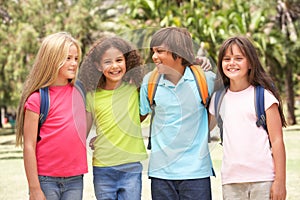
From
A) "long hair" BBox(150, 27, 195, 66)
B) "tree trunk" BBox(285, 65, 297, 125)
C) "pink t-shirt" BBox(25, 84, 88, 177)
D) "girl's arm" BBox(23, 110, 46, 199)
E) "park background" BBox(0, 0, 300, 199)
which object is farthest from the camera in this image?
"tree trunk" BBox(285, 65, 297, 125)

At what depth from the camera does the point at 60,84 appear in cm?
388

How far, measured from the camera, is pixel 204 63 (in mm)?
3928

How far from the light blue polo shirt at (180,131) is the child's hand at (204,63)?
0.04 m

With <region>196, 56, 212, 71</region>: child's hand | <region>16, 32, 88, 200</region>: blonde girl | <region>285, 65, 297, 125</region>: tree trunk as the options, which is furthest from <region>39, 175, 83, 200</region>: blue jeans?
<region>285, 65, 297, 125</region>: tree trunk

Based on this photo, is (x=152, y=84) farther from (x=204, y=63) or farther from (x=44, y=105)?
(x=44, y=105)

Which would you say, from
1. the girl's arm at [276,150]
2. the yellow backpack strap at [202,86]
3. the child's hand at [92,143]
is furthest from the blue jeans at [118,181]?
the girl's arm at [276,150]

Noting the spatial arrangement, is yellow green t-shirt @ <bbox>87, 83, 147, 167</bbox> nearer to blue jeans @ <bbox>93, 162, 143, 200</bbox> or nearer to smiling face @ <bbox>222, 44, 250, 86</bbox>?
blue jeans @ <bbox>93, 162, 143, 200</bbox>

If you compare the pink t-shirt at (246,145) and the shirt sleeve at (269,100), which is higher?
the shirt sleeve at (269,100)

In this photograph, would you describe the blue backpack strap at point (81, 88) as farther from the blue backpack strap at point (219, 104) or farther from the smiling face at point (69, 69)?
the blue backpack strap at point (219, 104)

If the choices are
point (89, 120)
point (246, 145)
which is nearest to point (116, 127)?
point (89, 120)

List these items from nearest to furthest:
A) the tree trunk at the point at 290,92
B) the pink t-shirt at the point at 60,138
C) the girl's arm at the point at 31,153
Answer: the girl's arm at the point at 31,153 < the pink t-shirt at the point at 60,138 < the tree trunk at the point at 290,92

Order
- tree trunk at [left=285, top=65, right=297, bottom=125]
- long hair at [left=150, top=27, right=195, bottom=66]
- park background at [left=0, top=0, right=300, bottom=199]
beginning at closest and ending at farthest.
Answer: long hair at [left=150, top=27, right=195, bottom=66], park background at [left=0, top=0, right=300, bottom=199], tree trunk at [left=285, top=65, right=297, bottom=125]

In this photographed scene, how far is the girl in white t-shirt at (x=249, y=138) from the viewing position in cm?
377

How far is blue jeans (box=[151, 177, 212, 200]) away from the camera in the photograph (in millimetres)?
3873
